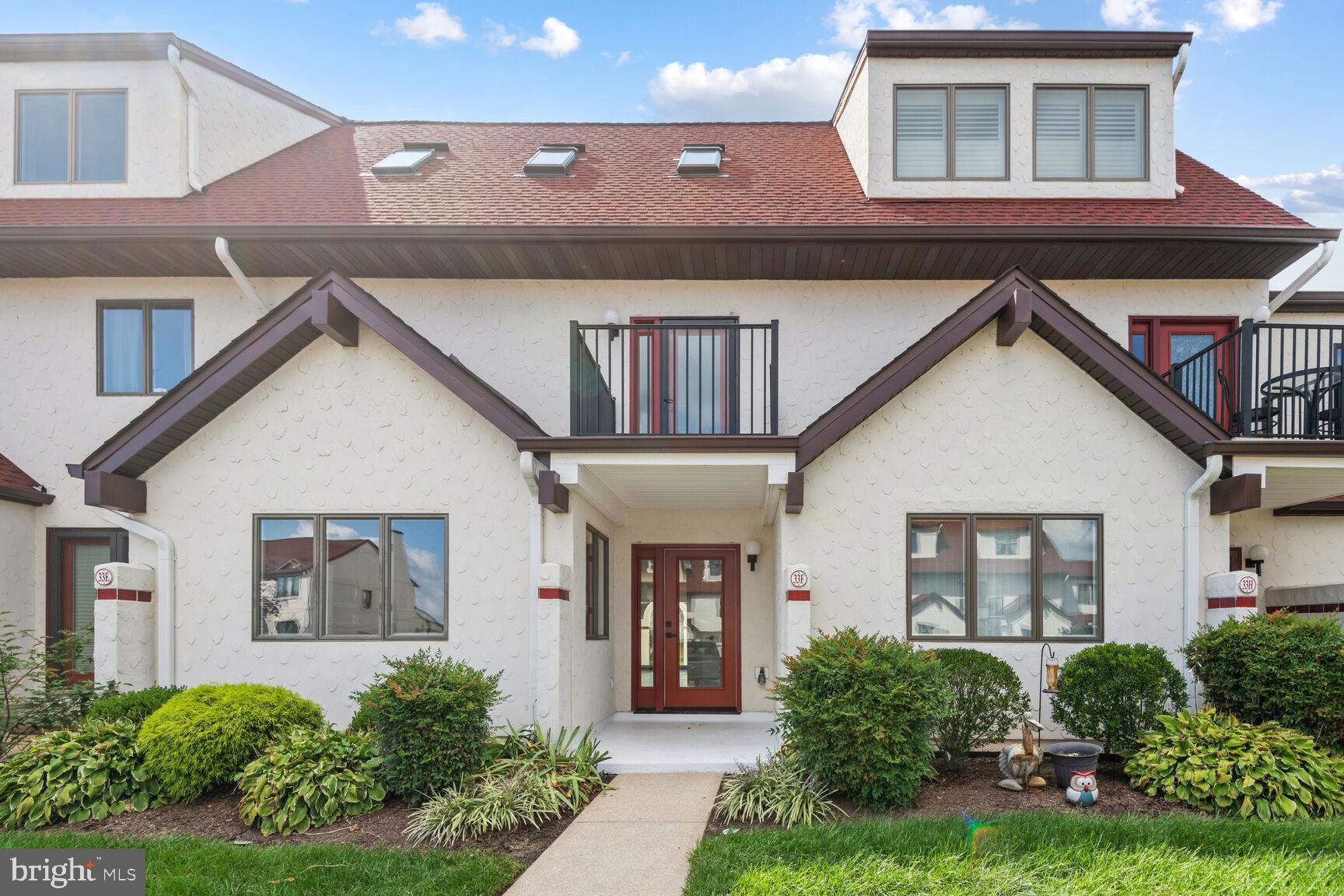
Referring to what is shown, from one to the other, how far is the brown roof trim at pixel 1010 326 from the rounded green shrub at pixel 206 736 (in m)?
5.36

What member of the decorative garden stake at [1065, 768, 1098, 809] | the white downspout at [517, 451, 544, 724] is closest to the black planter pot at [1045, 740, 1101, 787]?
the decorative garden stake at [1065, 768, 1098, 809]

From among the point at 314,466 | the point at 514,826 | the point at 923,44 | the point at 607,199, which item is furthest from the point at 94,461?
the point at 923,44

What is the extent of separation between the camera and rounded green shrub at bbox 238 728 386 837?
7.17 meters

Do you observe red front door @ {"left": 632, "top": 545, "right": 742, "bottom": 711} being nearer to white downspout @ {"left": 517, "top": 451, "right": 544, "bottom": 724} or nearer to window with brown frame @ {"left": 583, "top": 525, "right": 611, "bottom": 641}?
window with brown frame @ {"left": 583, "top": 525, "right": 611, "bottom": 641}

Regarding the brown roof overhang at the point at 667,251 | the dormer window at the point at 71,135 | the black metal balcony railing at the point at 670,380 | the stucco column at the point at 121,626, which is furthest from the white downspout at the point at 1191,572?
the dormer window at the point at 71,135

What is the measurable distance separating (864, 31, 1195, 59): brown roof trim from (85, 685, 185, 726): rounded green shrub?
11.0 meters

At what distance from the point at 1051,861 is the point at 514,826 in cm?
379

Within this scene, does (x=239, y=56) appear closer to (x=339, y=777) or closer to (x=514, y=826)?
(x=339, y=777)

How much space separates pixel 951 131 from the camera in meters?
12.4

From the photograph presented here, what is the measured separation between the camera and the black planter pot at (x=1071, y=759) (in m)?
7.46

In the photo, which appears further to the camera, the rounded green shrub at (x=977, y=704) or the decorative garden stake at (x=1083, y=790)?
the rounded green shrub at (x=977, y=704)

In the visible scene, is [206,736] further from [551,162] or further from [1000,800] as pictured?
[551,162]

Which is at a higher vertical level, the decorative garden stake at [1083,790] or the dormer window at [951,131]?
the dormer window at [951,131]

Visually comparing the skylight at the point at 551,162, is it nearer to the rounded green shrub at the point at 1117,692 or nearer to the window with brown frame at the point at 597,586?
the window with brown frame at the point at 597,586
